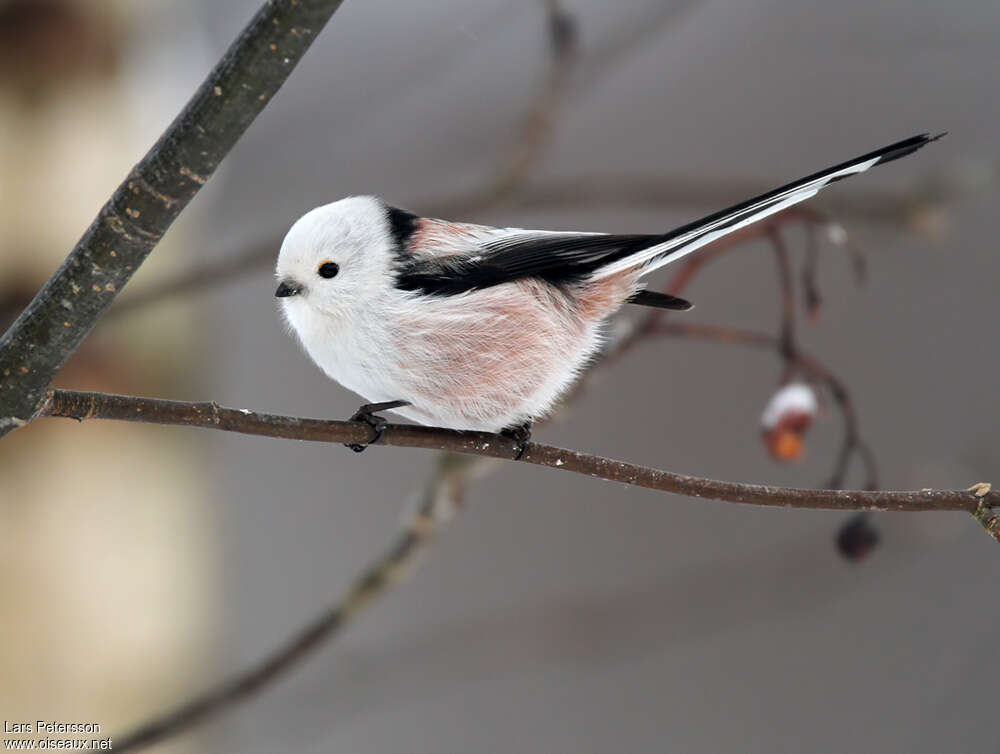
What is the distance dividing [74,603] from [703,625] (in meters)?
1.06

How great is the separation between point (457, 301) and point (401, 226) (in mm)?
124

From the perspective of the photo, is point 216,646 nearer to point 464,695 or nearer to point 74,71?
point 464,695

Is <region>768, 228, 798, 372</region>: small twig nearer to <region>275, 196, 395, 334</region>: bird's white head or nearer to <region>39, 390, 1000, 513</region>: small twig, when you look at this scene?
<region>39, 390, 1000, 513</region>: small twig

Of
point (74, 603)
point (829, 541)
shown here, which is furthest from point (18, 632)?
point (829, 541)

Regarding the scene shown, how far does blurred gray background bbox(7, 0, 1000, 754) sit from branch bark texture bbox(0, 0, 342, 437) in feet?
2.77

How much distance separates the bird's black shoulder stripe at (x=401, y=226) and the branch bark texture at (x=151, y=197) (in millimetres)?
441

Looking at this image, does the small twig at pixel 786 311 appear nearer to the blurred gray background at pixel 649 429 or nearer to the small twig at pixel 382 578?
the blurred gray background at pixel 649 429

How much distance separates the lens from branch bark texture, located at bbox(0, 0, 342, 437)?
0.65 m

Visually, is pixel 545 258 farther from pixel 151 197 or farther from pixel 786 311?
pixel 151 197

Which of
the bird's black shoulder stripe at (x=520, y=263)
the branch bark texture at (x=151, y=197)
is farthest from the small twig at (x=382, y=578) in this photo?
the branch bark texture at (x=151, y=197)

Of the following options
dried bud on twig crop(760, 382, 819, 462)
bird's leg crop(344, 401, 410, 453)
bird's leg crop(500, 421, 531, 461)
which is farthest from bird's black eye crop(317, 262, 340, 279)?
dried bud on twig crop(760, 382, 819, 462)

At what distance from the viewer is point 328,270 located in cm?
105

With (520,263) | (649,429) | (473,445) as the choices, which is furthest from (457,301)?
(649,429)

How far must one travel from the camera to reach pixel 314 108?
6.83 feet
